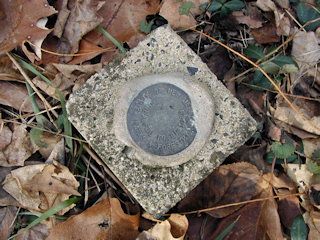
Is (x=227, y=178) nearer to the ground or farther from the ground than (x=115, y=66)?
nearer to the ground

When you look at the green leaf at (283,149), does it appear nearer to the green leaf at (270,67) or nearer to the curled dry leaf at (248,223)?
the curled dry leaf at (248,223)

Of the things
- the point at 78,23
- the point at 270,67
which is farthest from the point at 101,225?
the point at 270,67

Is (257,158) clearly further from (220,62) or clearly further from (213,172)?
(220,62)

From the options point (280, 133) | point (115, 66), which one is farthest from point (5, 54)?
point (280, 133)

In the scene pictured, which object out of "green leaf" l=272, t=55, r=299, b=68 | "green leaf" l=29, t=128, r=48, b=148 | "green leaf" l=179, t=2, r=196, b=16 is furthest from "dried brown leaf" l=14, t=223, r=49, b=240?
"green leaf" l=272, t=55, r=299, b=68

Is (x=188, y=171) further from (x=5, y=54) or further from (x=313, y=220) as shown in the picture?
(x=5, y=54)

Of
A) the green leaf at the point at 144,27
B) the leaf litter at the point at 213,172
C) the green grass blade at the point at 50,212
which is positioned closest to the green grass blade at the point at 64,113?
the leaf litter at the point at 213,172

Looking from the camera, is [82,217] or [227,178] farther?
[227,178]
